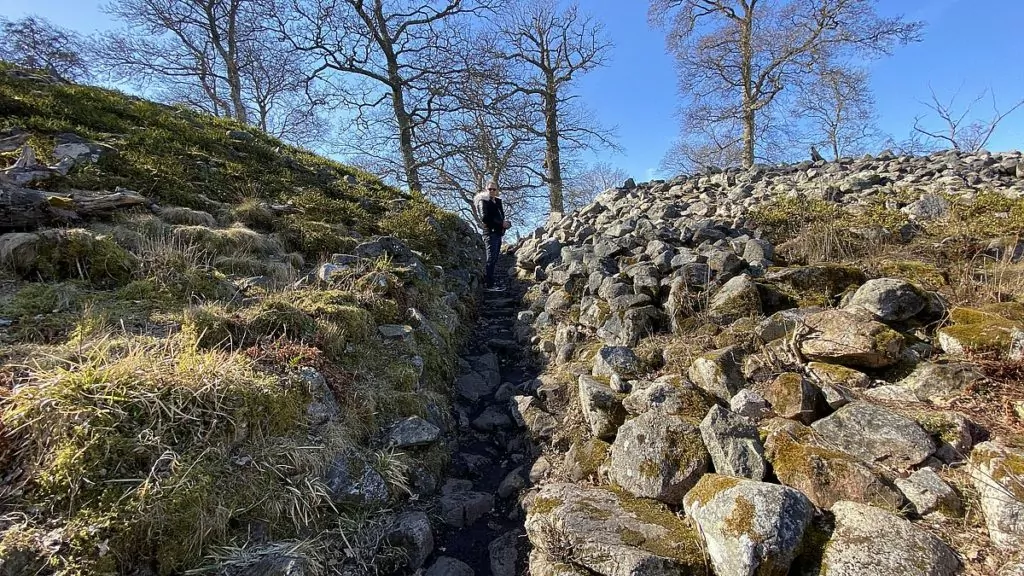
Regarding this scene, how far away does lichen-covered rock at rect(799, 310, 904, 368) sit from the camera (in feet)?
10.8

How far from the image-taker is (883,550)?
2.06 meters

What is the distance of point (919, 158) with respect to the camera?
9.41 metres

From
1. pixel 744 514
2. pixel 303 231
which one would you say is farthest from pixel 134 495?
pixel 303 231

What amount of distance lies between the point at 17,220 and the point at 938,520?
7.79 meters

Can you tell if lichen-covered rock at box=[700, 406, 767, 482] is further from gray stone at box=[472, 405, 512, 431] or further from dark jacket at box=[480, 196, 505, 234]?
dark jacket at box=[480, 196, 505, 234]

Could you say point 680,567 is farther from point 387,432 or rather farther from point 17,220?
point 17,220

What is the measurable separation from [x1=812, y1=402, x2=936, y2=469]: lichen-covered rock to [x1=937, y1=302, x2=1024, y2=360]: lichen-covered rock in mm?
1035

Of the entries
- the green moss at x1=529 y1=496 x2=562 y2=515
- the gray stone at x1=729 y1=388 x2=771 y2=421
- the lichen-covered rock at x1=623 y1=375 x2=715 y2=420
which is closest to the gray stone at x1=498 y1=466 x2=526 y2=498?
the green moss at x1=529 y1=496 x2=562 y2=515

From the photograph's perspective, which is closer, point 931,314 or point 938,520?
point 938,520

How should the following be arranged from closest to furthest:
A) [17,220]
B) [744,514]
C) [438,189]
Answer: [744,514]
[17,220]
[438,189]

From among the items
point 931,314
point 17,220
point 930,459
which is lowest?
point 930,459

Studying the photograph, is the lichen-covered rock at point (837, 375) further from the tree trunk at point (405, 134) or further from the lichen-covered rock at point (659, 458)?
the tree trunk at point (405, 134)

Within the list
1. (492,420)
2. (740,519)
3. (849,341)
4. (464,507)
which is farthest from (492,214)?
(740,519)

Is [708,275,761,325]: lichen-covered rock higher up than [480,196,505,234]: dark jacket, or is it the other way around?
[480,196,505,234]: dark jacket
